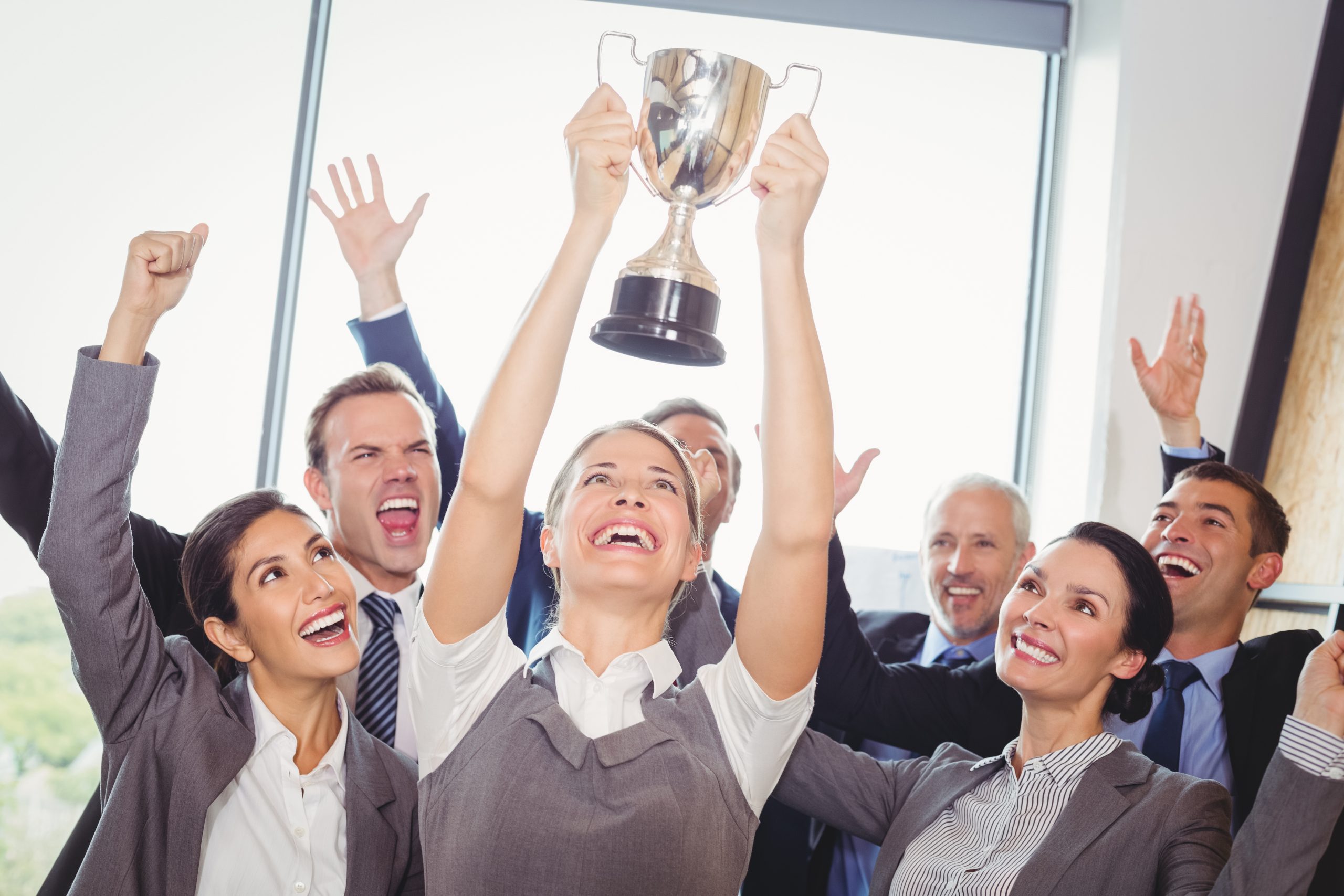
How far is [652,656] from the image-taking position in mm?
1454

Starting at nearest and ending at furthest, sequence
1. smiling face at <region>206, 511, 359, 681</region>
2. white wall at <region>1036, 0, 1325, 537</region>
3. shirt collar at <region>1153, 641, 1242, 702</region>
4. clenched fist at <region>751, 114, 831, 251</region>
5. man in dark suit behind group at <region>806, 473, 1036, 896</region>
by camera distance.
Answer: clenched fist at <region>751, 114, 831, 251</region>
smiling face at <region>206, 511, 359, 681</region>
shirt collar at <region>1153, 641, 1242, 702</region>
man in dark suit behind group at <region>806, 473, 1036, 896</region>
white wall at <region>1036, 0, 1325, 537</region>

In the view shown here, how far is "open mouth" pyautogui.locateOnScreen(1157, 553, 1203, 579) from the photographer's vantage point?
6.77 feet

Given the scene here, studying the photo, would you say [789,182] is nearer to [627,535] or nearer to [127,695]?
[627,535]

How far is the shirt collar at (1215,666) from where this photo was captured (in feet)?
6.44

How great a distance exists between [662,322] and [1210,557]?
3.96 feet

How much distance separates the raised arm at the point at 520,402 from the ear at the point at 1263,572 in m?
1.45

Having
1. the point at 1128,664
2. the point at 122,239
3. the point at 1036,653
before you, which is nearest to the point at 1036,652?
the point at 1036,653

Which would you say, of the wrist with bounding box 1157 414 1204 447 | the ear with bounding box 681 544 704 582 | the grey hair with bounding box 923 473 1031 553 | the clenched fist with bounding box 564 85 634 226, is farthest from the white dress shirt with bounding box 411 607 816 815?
the wrist with bounding box 1157 414 1204 447

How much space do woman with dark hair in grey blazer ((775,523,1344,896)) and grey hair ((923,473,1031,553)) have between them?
0.79 m

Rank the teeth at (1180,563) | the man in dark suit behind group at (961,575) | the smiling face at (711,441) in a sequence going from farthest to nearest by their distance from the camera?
the man in dark suit behind group at (961,575) → the smiling face at (711,441) → the teeth at (1180,563)

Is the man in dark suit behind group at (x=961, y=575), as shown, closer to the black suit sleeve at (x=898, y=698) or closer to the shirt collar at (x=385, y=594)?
the black suit sleeve at (x=898, y=698)

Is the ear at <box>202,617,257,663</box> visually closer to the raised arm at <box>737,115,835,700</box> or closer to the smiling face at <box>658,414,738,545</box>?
the raised arm at <box>737,115,835,700</box>

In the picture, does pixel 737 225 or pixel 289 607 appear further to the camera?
pixel 737 225

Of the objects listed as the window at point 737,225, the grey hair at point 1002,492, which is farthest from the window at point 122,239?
the grey hair at point 1002,492
